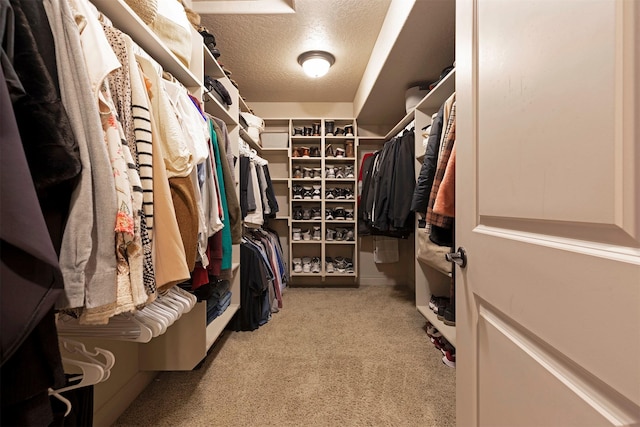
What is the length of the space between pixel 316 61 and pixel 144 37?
146 centimetres

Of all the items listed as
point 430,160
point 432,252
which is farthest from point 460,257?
point 432,252

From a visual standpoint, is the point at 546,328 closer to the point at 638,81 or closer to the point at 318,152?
the point at 638,81

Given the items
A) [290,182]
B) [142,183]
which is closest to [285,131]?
[290,182]

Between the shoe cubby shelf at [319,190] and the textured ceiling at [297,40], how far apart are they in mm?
465

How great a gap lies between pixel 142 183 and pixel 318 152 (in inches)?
99.9

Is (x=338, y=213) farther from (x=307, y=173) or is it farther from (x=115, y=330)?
(x=115, y=330)

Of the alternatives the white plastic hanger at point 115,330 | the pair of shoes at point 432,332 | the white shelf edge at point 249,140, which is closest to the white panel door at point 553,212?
the white plastic hanger at point 115,330

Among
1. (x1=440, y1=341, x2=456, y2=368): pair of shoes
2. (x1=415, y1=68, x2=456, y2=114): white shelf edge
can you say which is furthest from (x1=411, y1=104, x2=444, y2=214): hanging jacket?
(x1=440, y1=341, x2=456, y2=368): pair of shoes

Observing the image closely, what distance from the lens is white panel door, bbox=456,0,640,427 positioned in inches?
14.5

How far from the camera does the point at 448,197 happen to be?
1098mm

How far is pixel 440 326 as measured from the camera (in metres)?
1.56

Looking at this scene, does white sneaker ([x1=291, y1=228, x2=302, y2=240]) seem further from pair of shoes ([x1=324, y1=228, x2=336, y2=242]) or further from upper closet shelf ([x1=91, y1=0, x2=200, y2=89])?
upper closet shelf ([x1=91, y1=0, x2=200, y2=89])

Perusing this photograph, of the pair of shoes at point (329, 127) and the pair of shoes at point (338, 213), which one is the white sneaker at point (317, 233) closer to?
the pair of shoes at point (338, 213)

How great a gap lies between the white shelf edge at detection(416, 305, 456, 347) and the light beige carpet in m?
0.19
